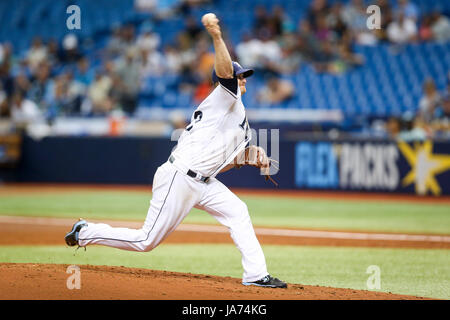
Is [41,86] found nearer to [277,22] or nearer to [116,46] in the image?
[116,46]

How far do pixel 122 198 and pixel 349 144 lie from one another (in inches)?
198

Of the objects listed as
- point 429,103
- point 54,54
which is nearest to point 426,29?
point 429,103

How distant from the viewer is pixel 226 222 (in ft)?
19.2

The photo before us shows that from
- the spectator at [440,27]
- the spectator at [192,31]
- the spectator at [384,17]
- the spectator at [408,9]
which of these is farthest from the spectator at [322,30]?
the spectator at [192,31]

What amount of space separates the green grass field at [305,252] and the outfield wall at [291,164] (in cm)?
121

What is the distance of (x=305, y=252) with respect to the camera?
863 cm

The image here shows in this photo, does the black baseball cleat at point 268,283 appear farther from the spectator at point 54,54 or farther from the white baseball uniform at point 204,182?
the spectator at point 54,54

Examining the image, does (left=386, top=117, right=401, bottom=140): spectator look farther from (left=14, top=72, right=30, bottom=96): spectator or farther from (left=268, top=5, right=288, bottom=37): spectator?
(left=14, top=72, right=30, bottom=96): spectator

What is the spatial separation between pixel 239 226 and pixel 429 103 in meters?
11.0

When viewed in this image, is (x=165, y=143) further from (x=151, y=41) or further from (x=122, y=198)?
(x=151, y=41)

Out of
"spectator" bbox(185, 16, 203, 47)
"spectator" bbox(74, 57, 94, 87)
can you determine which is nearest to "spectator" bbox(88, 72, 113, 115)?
"spectator" bbox(74, 57, 94, 87)

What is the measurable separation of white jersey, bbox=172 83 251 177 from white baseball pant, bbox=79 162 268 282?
14cm
